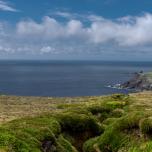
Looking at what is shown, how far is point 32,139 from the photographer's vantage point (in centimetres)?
1941

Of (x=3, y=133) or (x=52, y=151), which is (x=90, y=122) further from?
(x=3, y=133)

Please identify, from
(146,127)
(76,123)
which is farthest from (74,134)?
(146,127)

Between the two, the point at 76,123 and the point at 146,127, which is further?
the point at 76,123

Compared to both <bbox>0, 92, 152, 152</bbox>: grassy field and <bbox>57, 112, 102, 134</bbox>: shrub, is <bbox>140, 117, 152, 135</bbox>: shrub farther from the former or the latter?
<bbox>57, 112, 102, 134</bbox>: shrub

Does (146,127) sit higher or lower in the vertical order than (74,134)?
higher

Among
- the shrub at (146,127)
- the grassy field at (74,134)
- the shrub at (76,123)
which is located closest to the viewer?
the grassy field at (74,134)

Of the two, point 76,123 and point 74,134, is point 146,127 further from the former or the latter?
point 74,134

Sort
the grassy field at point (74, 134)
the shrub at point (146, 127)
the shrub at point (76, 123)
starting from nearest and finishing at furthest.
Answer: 1. the grassy field at point (74, 134)
2. the shrub at point (146, 127)
3. the shrub at point (76, 123)

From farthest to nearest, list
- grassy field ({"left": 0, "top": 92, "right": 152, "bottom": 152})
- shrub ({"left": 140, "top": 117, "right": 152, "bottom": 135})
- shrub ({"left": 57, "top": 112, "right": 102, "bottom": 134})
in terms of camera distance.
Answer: shrub ({"left": 57, "top": 112, "right": 102, "bottom": 134}) < shrub ({"left": 140, "top": 117, "right": 152, "bottom": 135}) < grassy field ({"left": 0, "top": 92, "right": 152, "bottom": 152})

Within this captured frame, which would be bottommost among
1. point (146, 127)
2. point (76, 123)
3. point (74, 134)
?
point (74, 134)

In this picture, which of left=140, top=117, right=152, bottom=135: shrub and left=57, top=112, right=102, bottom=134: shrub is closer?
left=140, top=117, right=152, bottom=135: shrub

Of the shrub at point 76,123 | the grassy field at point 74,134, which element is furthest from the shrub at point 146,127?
the shrub at point 76,123

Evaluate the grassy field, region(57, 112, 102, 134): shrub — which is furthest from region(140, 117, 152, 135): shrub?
region(57, 112, 102, 134): shrub

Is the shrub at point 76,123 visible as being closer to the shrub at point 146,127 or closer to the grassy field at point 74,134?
the grassy field at point 74,134
